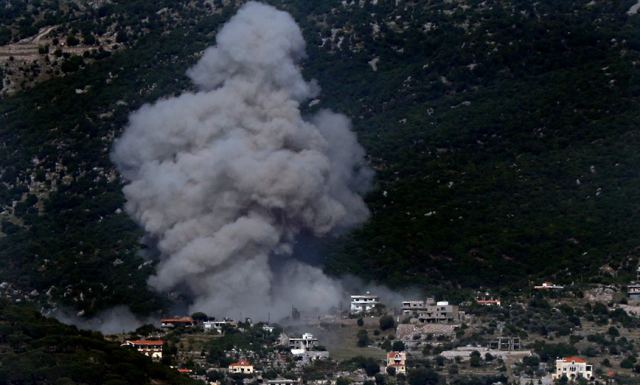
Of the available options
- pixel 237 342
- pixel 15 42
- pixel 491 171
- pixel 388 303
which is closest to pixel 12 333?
pixel 237 342

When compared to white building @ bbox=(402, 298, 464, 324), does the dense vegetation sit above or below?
below

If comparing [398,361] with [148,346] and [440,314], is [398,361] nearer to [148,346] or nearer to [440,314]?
[440,314]

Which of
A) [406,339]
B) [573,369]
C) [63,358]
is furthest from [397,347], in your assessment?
[63,358]

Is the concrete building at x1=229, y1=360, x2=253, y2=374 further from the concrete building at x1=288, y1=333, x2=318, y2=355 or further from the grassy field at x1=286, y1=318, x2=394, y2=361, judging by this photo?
the grassy field at x1=286, y1=318, x2=394, y2=361

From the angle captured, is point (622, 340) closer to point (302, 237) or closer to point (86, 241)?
point (302, 237)

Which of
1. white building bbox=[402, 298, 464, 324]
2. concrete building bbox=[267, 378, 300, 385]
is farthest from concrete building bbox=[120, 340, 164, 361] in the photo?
white building bbox=[402, 298, 464, 324]

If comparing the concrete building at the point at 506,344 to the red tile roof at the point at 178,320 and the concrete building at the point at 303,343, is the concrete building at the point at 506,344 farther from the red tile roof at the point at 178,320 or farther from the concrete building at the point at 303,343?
the red tile roof at the point at 178,320
